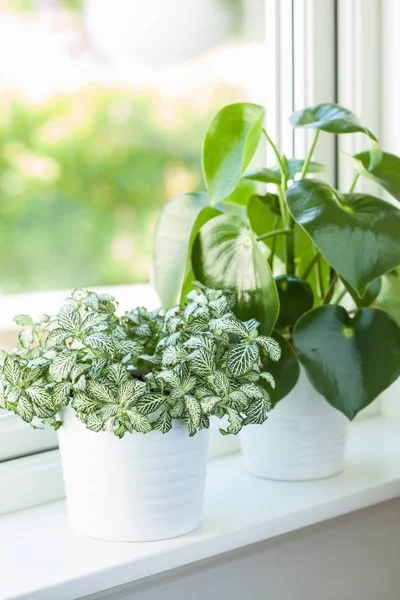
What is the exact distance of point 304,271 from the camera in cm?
110

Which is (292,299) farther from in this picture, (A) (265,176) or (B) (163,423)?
(B) (163,423)

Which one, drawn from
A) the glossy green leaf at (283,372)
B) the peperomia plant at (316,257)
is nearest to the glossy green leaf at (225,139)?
the peperomia plant at (316,257)

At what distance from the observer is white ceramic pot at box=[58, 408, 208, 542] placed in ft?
2.63

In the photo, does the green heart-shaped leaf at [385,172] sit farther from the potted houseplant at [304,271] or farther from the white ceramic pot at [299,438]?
the white ceramic pot at [299,438]

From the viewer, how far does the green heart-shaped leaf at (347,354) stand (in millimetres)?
905

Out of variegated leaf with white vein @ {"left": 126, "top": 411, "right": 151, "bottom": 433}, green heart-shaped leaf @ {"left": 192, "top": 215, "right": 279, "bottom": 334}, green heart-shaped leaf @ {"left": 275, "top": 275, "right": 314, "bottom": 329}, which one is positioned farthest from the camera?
green heart-shaped leaf @ {"left": 275, "top": 275, "right": 314, "bottom": 329}

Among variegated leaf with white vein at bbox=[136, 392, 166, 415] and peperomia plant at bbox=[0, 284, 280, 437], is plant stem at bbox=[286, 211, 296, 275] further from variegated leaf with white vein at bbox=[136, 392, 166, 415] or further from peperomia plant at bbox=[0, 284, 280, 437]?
variegated leaf with white vein at bbox=[136, 392, 166, 415]

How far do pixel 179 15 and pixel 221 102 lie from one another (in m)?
0.18

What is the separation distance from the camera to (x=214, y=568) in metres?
0.96

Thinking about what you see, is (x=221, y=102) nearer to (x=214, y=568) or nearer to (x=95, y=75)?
(x=95, y=75)

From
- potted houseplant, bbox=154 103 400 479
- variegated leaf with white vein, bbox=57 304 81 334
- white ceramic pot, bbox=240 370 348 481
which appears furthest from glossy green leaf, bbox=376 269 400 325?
variegated leaf with white vein, bbox=57 304 81 334

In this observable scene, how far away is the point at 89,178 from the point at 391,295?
1.90 feet

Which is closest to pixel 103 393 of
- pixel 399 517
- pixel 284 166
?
pixel 284 166

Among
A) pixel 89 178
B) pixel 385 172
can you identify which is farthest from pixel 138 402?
pixel 89 178
